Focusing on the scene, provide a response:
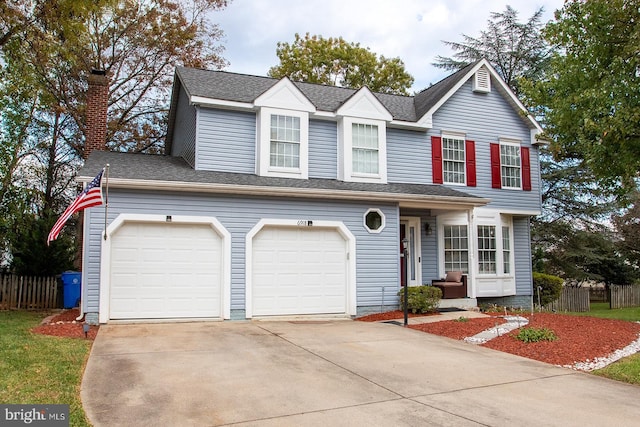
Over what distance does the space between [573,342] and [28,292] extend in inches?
569

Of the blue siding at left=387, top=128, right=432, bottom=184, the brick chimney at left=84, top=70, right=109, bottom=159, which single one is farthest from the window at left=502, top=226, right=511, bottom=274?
the brick chimney at left=84, top=70, right=109, bottom=159

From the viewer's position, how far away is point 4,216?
1673cm

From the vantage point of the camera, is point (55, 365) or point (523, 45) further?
point (523, 45)

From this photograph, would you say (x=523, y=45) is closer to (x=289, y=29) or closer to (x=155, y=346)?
(x=289, y=29)

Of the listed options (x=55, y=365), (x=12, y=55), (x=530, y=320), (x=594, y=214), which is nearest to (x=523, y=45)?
(x=594, y=214)

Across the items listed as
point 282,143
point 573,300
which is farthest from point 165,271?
point 573,300

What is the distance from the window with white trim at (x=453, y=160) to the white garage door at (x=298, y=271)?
487 cm

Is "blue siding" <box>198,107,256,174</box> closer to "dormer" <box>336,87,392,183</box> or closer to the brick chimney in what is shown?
"dormer" <box>336,87,392,183</box>

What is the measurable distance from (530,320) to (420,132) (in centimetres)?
665

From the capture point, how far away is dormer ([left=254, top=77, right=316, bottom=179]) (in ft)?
43.2

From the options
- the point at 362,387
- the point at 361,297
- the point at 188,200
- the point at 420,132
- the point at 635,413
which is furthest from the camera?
the point at 420,132

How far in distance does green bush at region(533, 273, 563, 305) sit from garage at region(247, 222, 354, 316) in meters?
8.22

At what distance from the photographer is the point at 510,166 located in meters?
16.5

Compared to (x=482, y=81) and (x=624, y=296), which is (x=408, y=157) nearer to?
(x=482, y=81)
